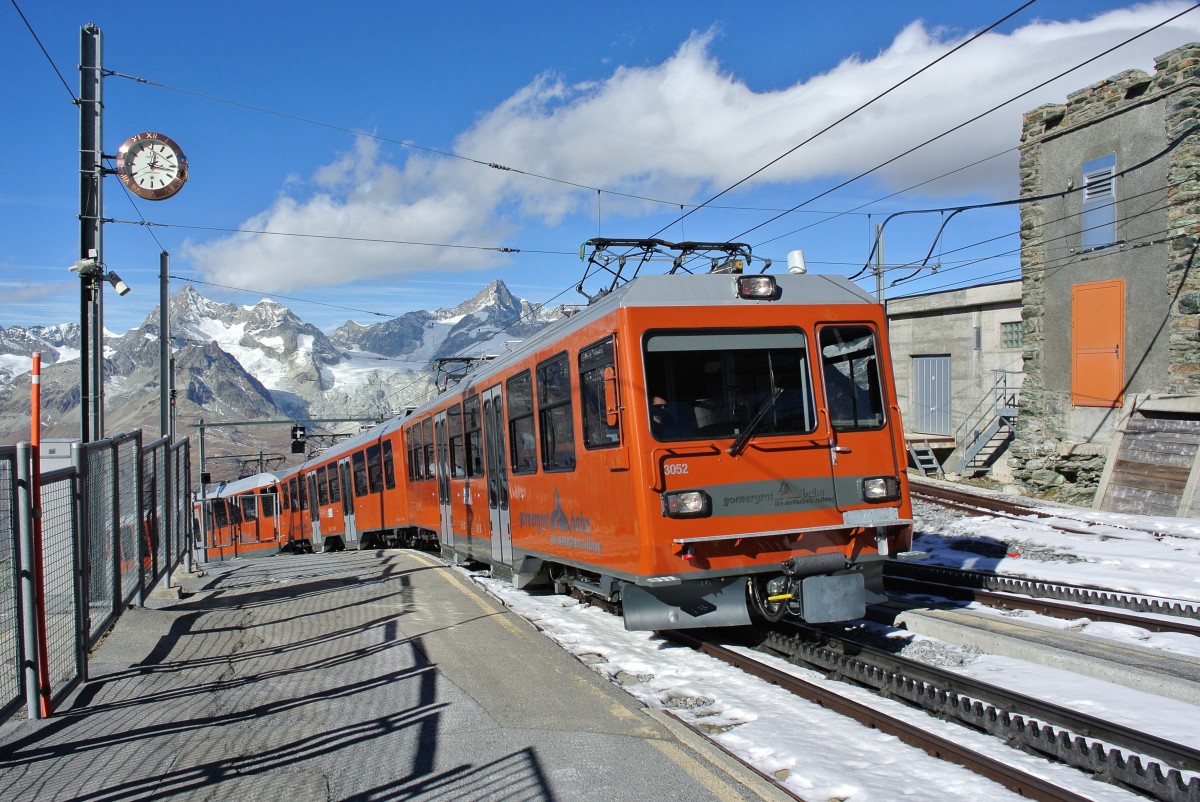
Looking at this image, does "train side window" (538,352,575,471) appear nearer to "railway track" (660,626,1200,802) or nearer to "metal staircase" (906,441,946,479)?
"railway track" (660,626,1200,802)

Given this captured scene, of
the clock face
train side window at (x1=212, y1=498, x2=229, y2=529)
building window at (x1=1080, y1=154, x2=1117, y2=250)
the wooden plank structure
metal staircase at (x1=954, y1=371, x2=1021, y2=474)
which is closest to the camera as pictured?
the clock face

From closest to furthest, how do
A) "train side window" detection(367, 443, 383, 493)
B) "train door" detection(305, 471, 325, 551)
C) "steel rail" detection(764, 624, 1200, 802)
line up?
1. "steel rail" detection(764, 624, 1200, 802)
2. "train side window" detection(367, 443, 383, 493)
3. "train door" detection(305, 471, 325, 551)

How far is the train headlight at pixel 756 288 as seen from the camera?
732 centimetres

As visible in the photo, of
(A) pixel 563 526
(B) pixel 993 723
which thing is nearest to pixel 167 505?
(A) pixel 563 526

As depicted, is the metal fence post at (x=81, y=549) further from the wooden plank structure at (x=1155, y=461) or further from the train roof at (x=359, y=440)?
the wooden plank structure at (x=1155, y=461)

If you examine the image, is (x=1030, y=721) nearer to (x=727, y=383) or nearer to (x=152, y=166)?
(x=727, y=383)

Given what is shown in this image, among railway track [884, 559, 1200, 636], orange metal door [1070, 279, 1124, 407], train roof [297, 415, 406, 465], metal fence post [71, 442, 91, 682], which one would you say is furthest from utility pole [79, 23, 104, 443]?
orange metal door [1070, 279, 1124, 407]

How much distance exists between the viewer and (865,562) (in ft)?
23.7

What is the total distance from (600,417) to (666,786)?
3.47 meters

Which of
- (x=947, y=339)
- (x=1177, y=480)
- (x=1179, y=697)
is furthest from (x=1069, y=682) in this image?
(x=947, y=339)

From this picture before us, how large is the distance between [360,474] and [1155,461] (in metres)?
17.2

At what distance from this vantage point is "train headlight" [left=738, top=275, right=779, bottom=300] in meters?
7.32

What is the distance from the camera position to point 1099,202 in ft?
69.3

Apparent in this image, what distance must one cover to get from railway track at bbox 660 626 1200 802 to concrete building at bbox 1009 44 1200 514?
1218 centimetres
